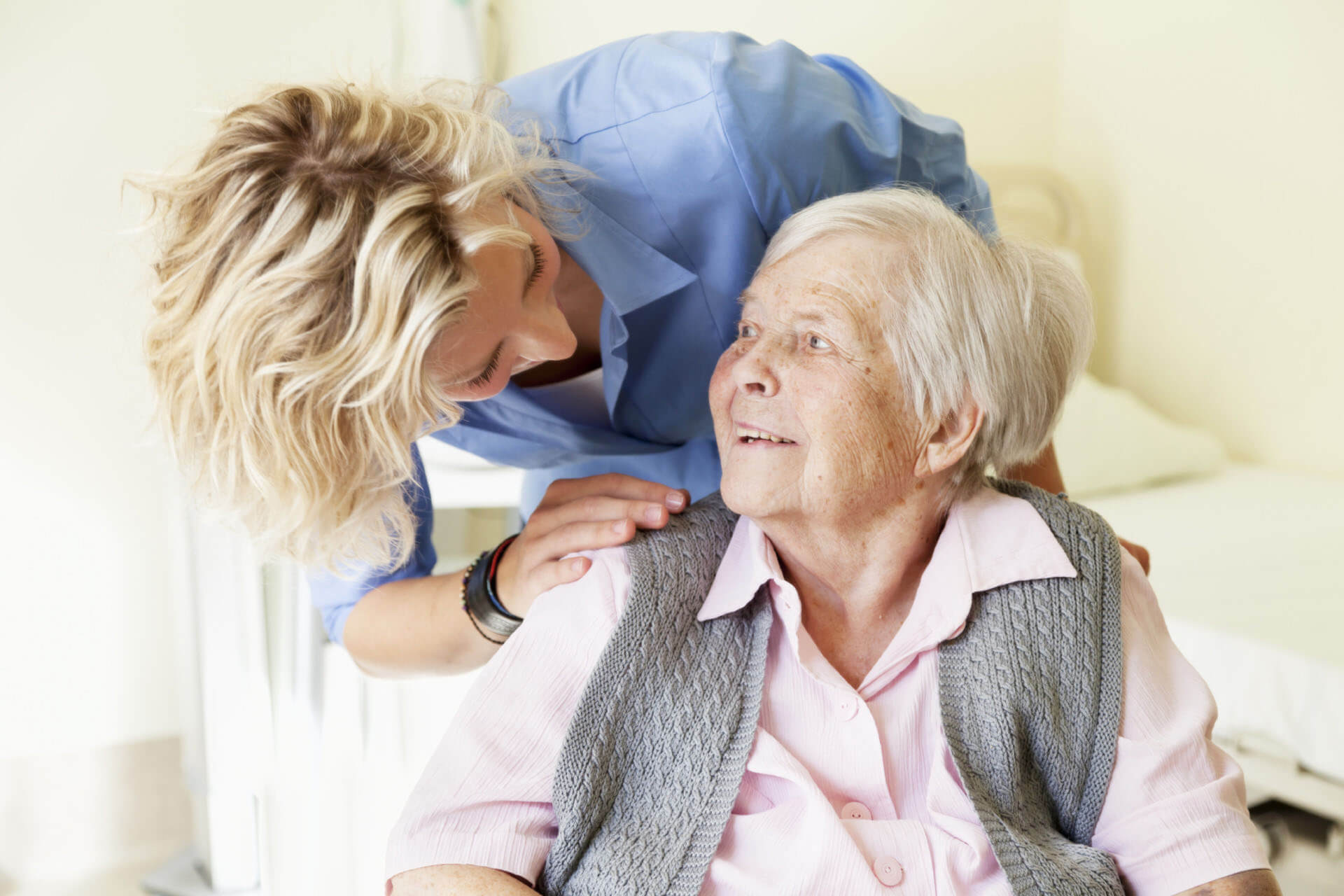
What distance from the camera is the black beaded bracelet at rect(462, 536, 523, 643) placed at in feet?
4.20

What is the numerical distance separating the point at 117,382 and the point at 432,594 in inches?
53.7

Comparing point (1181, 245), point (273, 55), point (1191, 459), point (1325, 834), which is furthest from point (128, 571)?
point (1181, 245)

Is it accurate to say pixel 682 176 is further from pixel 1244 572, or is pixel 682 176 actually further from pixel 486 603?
Answer: pixel 1244 572

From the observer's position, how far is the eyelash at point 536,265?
109 centimetres

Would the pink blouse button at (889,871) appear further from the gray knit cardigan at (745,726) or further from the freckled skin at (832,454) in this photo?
the freckled skin at (832,454)

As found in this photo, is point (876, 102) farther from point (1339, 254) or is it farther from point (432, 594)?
point (1339, 254)

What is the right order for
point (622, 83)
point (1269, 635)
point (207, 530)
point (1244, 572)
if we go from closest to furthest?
1. point (622, 83)
2. point (1269, 635)
3. point (207, 530)
4. point (1244, 572)

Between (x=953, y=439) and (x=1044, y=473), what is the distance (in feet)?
1.37

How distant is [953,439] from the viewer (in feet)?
3.81

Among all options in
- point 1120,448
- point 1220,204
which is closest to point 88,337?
point 1120,448

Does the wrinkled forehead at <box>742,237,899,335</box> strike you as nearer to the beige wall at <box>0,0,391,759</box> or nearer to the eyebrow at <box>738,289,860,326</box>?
the eyebrow at <box>738,289,860,326</box>

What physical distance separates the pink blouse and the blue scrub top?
0.34 metres

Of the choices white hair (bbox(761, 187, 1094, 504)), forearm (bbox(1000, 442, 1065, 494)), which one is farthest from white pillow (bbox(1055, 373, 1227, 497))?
white hair (bbox(761, 187, 1094, 504))

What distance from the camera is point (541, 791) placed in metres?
1.02
